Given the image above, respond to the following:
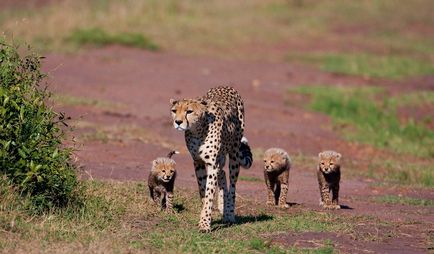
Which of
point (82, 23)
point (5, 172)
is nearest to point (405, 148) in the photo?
point (5, 172)

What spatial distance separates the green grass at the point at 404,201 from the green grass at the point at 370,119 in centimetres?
458

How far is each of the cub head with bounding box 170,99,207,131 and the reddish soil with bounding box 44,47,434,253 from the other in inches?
53.8

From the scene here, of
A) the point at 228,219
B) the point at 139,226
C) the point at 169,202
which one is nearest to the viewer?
the point at 139,226

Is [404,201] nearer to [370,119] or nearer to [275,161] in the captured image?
[275,161]

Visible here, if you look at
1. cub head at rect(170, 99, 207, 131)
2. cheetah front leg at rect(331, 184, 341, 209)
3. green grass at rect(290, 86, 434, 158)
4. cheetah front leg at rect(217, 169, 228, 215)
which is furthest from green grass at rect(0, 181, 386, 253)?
green grass at rect(290, 86, 434, 158)

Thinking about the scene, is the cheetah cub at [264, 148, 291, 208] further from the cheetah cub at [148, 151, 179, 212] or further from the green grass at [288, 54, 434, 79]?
the green grass at [288, 54, 434, 79]

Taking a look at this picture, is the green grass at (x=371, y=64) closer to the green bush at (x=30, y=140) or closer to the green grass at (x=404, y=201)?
the green grass at (x=404, y=201)

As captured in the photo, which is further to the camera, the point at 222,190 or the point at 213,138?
the point at 222,190

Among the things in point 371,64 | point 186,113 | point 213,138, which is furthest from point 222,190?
point 371,64

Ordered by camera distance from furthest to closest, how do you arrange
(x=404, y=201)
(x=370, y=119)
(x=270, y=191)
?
1. (x=370, y=119)
2. (x=404, y=201)
3. (x=270, y=191)

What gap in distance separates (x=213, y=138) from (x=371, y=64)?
1872 cm

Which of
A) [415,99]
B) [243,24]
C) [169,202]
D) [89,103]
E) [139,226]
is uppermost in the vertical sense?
[243,24]

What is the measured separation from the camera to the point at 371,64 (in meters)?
28.1

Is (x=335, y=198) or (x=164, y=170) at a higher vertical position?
(x=164, y=170)
